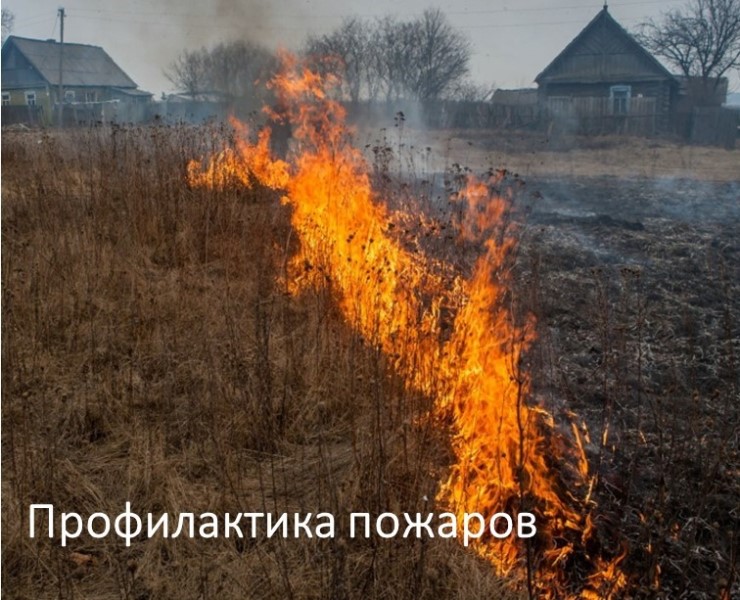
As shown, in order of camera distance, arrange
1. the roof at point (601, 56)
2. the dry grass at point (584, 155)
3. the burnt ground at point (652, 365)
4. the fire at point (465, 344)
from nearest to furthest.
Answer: the burnt ground at point (652, 365), the fire at point (465, 344), the dry grass at point (584, 155), the roof at point (601, 56)

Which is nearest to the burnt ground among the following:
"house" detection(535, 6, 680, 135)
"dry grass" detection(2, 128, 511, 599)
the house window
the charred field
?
the charred field

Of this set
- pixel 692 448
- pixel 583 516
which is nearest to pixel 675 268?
pixel 692 448

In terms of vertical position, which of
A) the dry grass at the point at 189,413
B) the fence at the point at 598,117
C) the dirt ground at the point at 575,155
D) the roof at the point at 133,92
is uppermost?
the roof at the point at 133,92

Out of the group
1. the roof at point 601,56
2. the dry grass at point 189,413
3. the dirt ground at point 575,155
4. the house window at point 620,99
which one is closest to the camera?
the dry grass at point 189,413

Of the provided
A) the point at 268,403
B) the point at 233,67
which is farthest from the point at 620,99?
the point at 268,403

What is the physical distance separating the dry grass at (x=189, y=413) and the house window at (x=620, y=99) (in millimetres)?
A: 24027

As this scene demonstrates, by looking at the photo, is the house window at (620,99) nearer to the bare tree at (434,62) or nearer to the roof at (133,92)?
the bare tree at (434,62)

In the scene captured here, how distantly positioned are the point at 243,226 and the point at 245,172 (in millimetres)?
1875

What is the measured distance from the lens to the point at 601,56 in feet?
103

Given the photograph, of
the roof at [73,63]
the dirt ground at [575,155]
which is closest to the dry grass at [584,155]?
the dirt ground at [575,155]

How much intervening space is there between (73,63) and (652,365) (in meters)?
50.3

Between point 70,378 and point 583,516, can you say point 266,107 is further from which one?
point 583,516

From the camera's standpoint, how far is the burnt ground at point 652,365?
2.98 meters

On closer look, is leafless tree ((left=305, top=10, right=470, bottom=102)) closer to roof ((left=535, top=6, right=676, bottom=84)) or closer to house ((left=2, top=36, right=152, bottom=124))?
roof ((left=535, top=6, right=676, bottom=84))
